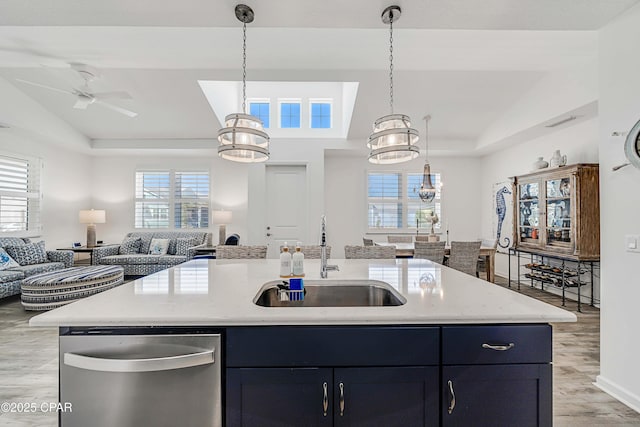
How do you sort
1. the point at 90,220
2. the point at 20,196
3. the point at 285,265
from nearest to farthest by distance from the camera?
1. the point at 285,265
2. the point at 20,196
3. the point at 90,220

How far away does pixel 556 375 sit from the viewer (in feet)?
7.53

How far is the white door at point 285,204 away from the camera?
5680mm

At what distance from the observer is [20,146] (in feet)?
16.2

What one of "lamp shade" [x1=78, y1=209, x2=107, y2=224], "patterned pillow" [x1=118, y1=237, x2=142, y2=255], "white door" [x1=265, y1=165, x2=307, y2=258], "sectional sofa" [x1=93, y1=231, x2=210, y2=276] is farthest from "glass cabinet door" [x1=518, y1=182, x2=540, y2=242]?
"lamp shade" [x1=78, y1=209, x2=107, y2=224]

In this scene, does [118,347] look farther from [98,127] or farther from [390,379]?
[98,127]

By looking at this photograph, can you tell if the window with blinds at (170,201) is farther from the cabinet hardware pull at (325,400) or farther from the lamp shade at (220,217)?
the cabinet hardware pull at (325,400)

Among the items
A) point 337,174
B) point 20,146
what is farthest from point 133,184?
point 337,174

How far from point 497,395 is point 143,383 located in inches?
52.2

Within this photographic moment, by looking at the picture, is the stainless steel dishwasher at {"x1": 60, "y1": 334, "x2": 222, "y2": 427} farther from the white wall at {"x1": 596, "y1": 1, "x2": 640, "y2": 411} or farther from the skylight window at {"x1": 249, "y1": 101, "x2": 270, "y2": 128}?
the skylight window at {"x1": 249, "y1": 101, "x2": 270, "y2": 128}

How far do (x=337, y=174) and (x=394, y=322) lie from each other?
5.43 metres

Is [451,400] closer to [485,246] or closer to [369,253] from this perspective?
[369,253]

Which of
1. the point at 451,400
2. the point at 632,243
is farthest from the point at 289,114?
the point at 451,400

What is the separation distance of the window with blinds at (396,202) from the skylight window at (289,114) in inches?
73.9

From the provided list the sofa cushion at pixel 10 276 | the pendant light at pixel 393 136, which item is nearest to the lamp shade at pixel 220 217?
the sofa cushion at pixel 10 276
